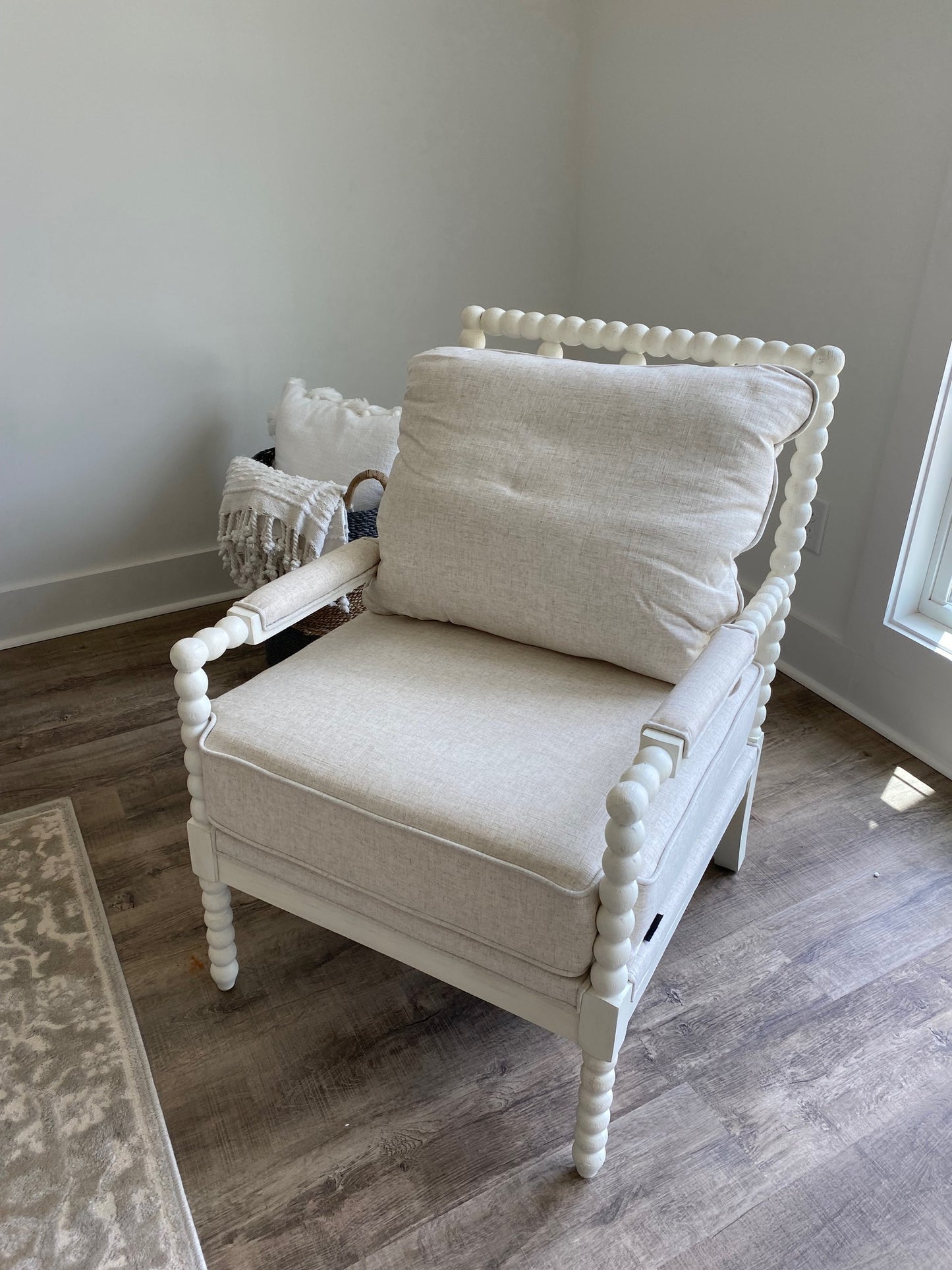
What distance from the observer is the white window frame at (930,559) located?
6.05 feet

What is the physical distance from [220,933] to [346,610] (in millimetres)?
739

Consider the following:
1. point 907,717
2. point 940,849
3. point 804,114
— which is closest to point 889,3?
point 804,114

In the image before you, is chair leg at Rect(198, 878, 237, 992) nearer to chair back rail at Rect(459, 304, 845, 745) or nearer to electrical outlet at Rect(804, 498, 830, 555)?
chair back rail at Rect(459, 304, 845, 745)

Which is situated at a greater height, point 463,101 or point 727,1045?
point 463,101

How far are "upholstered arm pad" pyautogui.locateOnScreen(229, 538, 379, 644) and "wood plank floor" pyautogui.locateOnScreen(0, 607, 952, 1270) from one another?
551mm

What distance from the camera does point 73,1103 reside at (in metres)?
1.24

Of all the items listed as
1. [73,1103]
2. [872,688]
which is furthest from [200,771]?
[872,688]

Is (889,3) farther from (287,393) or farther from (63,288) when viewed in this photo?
(63,288)

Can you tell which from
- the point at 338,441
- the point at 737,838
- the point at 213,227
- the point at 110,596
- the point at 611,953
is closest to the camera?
the point at 611,953

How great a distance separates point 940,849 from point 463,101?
6.62 ft

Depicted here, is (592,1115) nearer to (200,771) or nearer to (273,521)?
(200,771)

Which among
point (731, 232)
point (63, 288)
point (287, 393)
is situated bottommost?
point (287, 393)

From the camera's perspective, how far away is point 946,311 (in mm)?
1726

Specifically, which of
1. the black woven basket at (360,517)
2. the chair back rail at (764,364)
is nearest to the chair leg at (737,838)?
the chair back rail at (764,364)
